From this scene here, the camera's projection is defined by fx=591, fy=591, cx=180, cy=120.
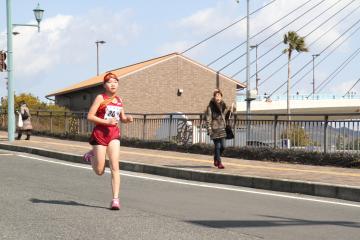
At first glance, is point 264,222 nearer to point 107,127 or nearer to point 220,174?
point 107,127

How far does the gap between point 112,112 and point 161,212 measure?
152cm

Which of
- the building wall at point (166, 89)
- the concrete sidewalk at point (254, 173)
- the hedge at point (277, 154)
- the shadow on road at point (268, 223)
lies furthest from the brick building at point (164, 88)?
the shadow on road at point (268, 223)

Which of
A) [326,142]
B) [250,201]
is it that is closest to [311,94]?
[326,142]

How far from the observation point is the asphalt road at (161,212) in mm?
6691

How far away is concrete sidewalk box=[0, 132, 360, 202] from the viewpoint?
10.1 metres

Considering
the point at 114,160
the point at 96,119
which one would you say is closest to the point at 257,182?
the point at 114,160

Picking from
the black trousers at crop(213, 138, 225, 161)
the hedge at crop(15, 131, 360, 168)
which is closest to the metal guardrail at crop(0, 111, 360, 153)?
the hedge at crop(15, 131, 360, 168)

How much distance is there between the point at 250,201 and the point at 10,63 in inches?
621

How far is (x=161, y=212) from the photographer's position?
26.4 feet

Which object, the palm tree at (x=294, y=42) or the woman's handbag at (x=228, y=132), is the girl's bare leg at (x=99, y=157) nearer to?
the woman's handbag at (x=228, y=132)

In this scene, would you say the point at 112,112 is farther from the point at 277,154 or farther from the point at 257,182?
the point at 277,154

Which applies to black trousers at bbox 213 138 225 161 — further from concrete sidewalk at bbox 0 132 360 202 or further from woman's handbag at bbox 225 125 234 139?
concrete sidewalk at bbox 0 132 360 202

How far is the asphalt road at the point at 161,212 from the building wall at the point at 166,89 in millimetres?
37184

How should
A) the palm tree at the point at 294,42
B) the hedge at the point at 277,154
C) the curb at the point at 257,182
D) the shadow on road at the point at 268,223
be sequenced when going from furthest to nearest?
the palm tree at the point at 294,42 < the hedge at the point at 277,154 < the curb at the point at 257,182 < the shadow on road at the point at 268,223
